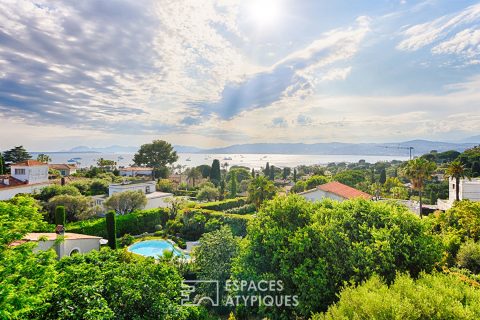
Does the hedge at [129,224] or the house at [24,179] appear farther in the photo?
the house at [24,179]

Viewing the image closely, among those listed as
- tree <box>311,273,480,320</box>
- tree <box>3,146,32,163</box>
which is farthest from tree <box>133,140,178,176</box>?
tree <box>311,273,480,320</box>

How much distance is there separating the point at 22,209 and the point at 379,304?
12.1m

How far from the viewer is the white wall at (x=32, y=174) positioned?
42.1m

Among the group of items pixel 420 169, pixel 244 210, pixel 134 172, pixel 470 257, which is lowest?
pixel 244 210

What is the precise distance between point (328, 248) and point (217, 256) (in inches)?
263

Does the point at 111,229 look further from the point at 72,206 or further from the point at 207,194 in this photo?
the point at 207,194

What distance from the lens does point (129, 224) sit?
30.1 metres

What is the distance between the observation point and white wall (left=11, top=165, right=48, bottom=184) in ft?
138

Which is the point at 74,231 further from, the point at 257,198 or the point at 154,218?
the point at 257,198

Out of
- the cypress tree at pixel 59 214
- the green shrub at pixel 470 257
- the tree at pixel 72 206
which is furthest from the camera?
the tree at pixel 72 206

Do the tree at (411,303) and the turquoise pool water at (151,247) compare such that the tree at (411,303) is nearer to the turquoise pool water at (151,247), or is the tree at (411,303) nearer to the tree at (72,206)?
the turquoise pool water at (151,247)

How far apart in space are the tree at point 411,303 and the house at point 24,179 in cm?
4046

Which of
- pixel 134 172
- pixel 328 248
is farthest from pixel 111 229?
pixel 134 172

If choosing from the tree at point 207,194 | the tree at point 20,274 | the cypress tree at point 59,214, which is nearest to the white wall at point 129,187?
the tree at point 207,194
